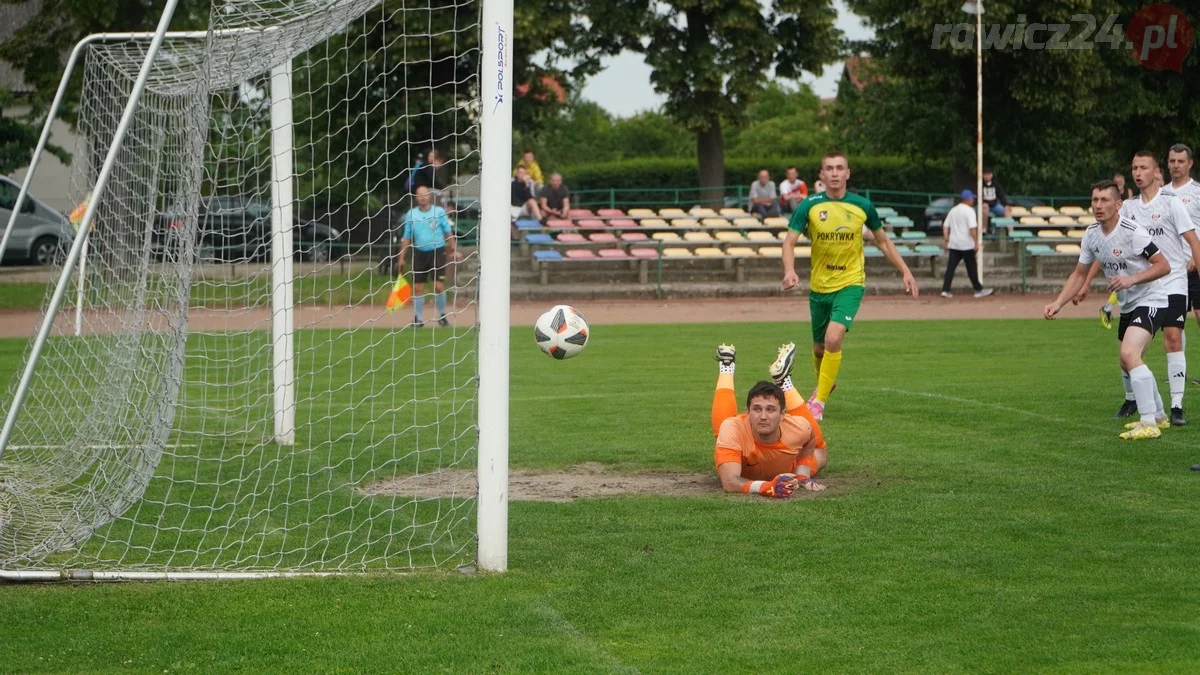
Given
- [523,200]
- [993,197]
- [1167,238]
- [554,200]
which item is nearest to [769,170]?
[993,197]

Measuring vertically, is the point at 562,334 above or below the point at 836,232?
below

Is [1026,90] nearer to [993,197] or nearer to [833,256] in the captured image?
[993,197]

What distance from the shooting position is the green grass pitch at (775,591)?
5074 mm

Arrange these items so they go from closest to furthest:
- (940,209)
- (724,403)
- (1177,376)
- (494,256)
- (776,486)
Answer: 1. (494,256)
2. (776,486)
3. (724,403)
4. (1177,376)
5. (940,209)

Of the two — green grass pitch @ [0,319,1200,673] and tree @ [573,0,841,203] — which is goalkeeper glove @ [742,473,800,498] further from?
tree @ [573,0,841,203]

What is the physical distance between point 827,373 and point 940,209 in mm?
26280

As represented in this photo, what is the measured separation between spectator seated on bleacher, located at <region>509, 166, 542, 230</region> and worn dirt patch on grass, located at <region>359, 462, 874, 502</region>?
20850 mm

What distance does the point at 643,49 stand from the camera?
33750mm

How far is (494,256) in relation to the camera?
627cm

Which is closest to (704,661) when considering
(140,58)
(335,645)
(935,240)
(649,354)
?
(335,645)

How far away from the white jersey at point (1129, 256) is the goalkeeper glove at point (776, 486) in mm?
3549

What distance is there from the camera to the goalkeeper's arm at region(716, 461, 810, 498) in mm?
7918
